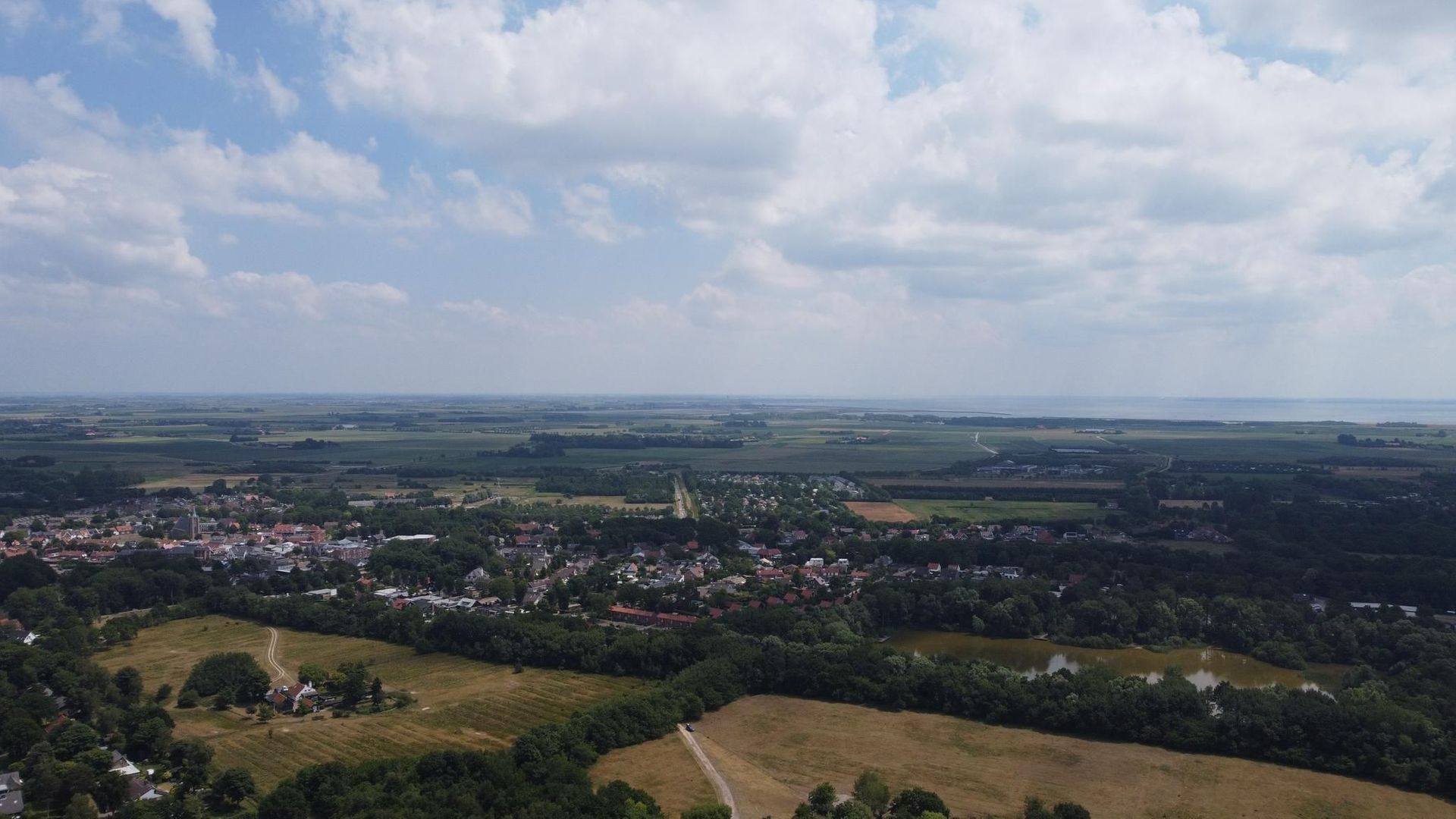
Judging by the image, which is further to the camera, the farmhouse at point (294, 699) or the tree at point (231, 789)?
the farmhouse at point (294, 699)

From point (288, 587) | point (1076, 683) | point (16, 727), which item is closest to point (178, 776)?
point (16, 727)

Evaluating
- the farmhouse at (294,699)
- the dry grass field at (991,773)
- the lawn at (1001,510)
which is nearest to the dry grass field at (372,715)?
the farmhouse at (294,699)

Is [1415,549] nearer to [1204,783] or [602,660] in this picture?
[1204,783]

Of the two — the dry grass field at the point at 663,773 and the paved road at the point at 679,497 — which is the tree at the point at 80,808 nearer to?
the dry grass field at the point at 663,773

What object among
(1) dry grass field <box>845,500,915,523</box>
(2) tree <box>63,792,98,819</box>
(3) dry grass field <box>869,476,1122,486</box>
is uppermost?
(3) dry grass field <box>869,476,1122,486</box>

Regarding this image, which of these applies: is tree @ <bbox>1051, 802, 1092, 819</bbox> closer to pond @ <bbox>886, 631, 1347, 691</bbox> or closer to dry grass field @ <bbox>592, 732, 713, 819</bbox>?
dry grass field @ <bbox>592, 732, 713, 819</bbox>

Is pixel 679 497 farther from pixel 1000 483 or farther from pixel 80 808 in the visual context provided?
pixel 80 808

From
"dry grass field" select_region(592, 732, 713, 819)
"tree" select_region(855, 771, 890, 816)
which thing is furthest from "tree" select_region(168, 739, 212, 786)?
"tree" select_region(855, 771, 890, 816)
